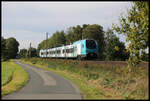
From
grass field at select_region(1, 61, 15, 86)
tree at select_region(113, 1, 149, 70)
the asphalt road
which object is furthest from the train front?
tree at select_region(113, 1, 149, 70)

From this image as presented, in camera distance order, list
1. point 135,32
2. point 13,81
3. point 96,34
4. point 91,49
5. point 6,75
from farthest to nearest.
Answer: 1. point 96,34
2. point 91,49
3. point 6,75
4. point 13,81
5. point 135,32

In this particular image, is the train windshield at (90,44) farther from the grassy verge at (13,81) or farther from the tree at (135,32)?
the tree at (135,32)

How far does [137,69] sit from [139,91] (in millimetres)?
2762

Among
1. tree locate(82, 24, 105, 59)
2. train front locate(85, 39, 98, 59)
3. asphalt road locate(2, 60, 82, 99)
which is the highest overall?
tree locate(82, 24, 105, 59)

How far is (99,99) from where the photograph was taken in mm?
11344

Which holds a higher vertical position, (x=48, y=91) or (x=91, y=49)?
(x=91, y=49)

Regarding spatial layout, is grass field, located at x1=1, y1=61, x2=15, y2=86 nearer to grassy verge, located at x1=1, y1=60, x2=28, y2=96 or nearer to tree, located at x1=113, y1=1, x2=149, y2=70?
grassy verge, located at x1=1, y1=60, x2=28, y2=96

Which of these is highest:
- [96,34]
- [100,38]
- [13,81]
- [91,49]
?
[96,34]

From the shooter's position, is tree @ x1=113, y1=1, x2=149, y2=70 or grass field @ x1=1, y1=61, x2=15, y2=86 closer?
tree @ x1=113, y1=1, x2=149, y2=70

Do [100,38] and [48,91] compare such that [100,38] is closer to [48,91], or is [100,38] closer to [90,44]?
[90,44]

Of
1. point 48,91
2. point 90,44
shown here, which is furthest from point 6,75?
point 48,91

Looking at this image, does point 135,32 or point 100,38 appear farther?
point 100,38

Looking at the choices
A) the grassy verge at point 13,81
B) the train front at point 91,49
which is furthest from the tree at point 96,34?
the grassy verge at point 13,81

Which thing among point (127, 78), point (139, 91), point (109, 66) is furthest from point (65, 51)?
point (139, 91)
